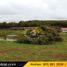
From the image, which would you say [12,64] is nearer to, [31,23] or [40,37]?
[40,37]

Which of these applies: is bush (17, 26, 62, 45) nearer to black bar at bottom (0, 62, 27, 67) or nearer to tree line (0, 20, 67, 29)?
black bar at bottom (0, 62, 27, 67)

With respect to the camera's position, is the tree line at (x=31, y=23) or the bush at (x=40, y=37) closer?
the bush at (x=40, y=37)

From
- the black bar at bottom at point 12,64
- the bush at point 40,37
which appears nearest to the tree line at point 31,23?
the bush at point 40,37

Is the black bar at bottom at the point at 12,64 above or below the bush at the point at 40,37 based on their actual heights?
above

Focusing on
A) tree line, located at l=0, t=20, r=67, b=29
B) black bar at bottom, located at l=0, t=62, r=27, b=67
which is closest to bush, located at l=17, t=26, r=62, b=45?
black bar at bottom, located at l=0, t=62, r=27, b=67

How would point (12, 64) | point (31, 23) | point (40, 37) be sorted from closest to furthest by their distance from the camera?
point (12, 64) < point (40, 37) < point (31, 23)

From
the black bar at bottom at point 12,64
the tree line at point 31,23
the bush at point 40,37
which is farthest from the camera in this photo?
the tree line at point 31,23

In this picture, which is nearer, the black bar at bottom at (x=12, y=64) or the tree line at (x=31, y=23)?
the black bar at bottom at (x=12, y=64)

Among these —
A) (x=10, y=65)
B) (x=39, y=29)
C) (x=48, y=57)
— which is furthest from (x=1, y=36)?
(x=10, y=65)

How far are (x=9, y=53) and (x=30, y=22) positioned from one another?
33959 millimetres

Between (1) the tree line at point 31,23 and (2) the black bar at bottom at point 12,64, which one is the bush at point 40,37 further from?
(1) the tree line at point 31,23

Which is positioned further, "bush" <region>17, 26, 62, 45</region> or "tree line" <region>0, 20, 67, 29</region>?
"tree line" <region>0, 20, 67, 29</region>

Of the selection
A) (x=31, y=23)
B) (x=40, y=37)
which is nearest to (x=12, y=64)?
(x=40, y=37)

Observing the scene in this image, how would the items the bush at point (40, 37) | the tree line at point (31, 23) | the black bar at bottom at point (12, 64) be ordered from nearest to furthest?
the black bar at bottom at point (12, 64), the bush at point (40, 37), the tree line at point (31, 23)
